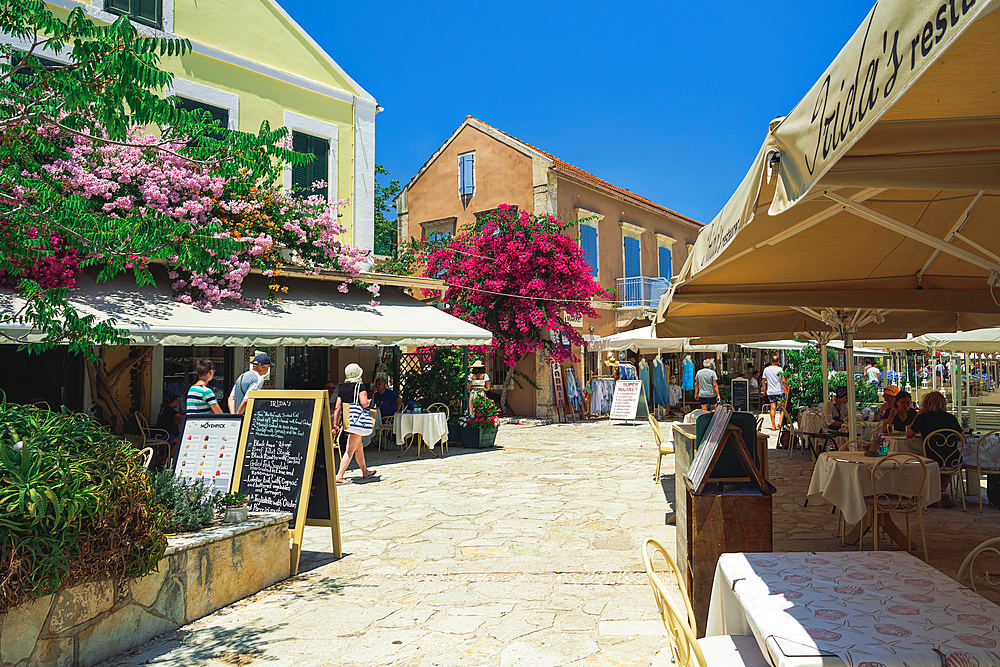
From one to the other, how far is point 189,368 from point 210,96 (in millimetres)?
4638

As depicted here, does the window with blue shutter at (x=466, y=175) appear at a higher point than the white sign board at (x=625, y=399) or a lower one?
higher

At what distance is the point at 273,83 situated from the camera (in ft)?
39.1

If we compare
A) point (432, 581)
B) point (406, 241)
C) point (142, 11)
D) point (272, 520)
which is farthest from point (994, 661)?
point (406, 241)

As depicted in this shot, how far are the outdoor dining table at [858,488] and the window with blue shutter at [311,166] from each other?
9501 mm

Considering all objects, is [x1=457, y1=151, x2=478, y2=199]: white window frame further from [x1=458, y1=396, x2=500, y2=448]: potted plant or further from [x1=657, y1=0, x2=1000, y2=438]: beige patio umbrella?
[x1=657, y1=0, x2=1000, y2=438]: beige patio umbrella

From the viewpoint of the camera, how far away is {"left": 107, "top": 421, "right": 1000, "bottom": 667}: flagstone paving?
373 cm

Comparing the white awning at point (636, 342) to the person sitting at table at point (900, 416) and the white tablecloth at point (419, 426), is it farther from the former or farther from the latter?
the person sitting at table at point (900, 416)

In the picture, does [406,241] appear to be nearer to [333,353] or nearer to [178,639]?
[333,353]

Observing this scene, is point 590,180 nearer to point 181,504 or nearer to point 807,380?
point 807,380

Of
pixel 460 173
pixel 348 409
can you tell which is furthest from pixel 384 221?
pixel 348 409

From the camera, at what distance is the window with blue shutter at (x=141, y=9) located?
10016mm

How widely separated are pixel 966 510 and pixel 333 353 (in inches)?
449

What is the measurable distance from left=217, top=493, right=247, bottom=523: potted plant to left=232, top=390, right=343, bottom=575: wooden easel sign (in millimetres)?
229

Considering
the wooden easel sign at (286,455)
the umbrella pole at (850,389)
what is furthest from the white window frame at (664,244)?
the wooden easel sign at (286,455)
